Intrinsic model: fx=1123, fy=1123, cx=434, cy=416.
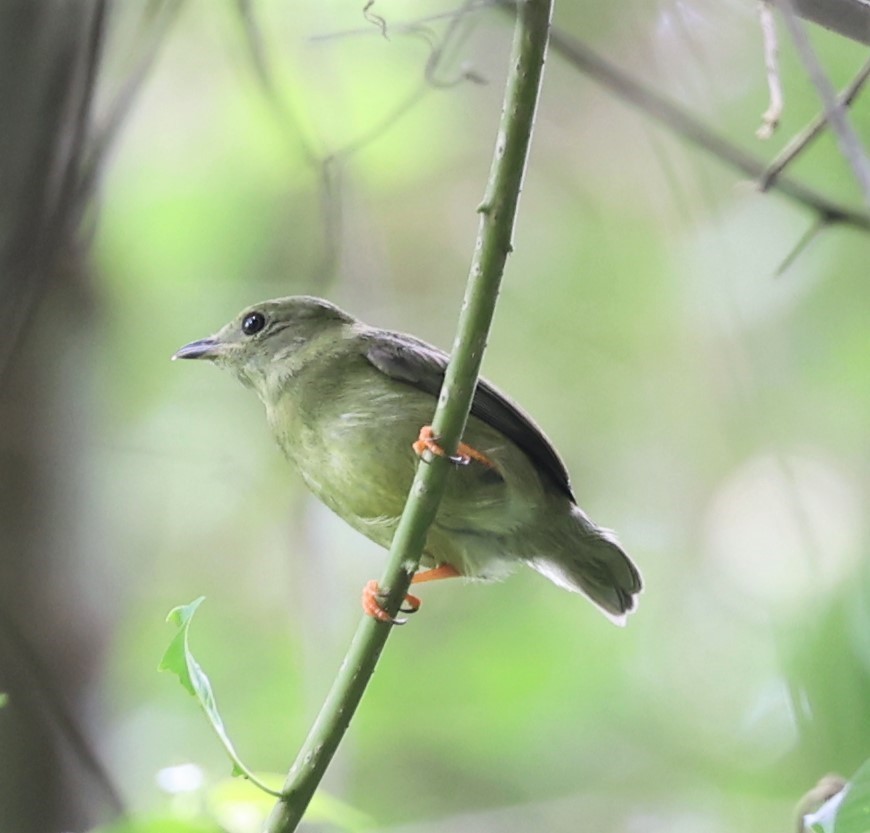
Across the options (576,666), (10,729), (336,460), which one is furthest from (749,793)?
(10,729)

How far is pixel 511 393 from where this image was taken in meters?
4.15

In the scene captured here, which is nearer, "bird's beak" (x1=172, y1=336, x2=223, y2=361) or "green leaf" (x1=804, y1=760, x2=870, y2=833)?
"green leaf" (x1=804, y1=760, x2=870, y2=833)

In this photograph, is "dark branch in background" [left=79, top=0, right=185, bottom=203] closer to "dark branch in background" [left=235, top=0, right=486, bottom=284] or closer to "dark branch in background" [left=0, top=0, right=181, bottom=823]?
"dark branch in background" [left=0, top=0, right=181, bottom=823]

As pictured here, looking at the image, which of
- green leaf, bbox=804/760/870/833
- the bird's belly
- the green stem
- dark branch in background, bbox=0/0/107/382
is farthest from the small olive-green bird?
green leaf, bbox=804/760/870/833

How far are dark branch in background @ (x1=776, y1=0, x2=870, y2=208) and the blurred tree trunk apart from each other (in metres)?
1.42

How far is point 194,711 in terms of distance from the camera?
12.2 ft

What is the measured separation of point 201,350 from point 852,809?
1936 millimetres

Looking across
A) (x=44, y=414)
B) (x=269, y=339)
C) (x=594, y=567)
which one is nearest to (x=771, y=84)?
(x=594, y=567)

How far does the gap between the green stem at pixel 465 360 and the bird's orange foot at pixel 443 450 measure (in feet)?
0.04

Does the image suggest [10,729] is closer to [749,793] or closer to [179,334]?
[179,334]

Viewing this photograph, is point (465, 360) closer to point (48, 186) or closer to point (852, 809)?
point (852, 809)

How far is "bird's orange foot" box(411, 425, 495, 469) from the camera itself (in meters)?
1.56

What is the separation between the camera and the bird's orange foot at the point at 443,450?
61.6 inches

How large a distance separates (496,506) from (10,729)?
122 cm
